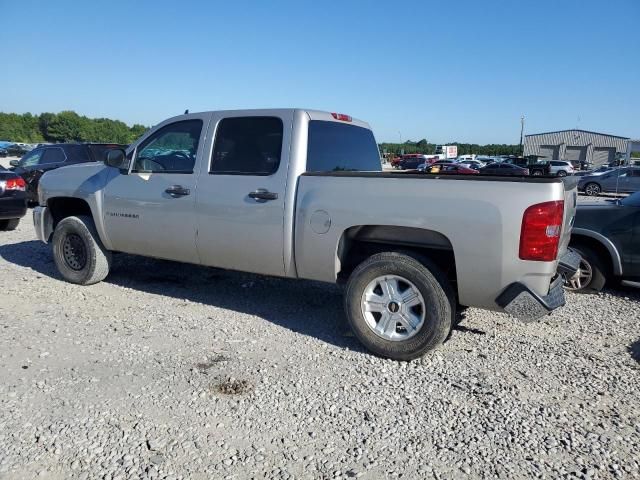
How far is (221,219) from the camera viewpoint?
4719 mm

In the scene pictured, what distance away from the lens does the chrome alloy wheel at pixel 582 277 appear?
6.04 metres

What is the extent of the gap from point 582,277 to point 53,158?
11973 millimetres

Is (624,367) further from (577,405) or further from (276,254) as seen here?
(276,254)

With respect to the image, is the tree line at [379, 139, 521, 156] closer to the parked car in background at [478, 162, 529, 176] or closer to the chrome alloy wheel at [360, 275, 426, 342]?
the parked car in background at [478, 162, 529, 176]

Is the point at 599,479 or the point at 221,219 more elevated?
the point at 221,219

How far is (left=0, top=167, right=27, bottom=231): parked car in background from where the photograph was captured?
9.45 meters

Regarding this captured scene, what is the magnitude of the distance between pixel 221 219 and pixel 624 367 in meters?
3.65

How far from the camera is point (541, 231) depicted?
3.43 meters

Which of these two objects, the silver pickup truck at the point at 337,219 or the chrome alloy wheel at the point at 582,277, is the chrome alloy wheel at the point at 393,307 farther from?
the chrome alloy wheel at the point at 582,277

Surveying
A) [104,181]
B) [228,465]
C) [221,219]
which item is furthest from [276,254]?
[104,181]

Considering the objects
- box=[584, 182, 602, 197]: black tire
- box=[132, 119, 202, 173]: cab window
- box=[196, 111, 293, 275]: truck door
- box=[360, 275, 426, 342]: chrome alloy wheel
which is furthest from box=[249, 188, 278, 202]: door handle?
box=[584, 182, 602, 197]: black tire

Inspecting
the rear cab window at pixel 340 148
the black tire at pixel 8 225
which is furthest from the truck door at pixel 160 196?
the black tire at pixel 8 225

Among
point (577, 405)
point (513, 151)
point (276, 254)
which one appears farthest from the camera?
point (513, 151)

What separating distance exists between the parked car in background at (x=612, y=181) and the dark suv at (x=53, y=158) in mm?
22202
